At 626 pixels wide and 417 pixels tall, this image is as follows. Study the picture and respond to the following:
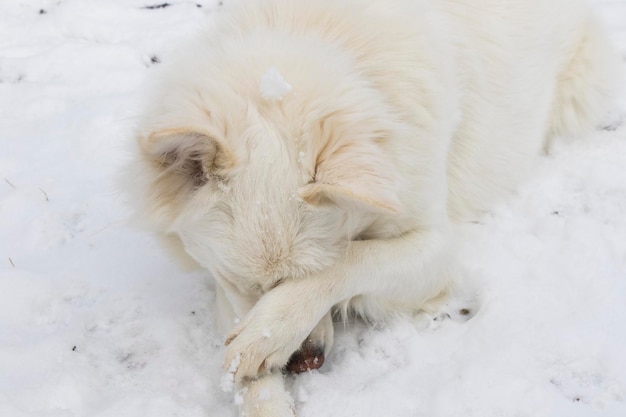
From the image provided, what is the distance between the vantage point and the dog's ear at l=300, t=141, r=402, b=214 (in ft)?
5.59

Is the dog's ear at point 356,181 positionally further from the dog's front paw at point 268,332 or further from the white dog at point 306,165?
the dog's front paw at point 268,332

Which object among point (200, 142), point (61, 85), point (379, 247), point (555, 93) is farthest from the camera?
point (61, 85)

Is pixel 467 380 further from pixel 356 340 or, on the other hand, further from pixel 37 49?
pixel 37 49

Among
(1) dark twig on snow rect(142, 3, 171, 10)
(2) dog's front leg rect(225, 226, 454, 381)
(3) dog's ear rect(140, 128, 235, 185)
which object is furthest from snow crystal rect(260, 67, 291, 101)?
(1) dark twig on snow rect(142, 3, 171, 10)

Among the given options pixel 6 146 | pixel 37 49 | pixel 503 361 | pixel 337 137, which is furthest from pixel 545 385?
pixel 37 49

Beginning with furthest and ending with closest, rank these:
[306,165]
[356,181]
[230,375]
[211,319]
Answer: [211,319] → [230,375] → [306,165] → [356,181]

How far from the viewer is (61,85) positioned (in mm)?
4367

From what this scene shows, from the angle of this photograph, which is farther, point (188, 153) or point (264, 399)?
point (264, 399)

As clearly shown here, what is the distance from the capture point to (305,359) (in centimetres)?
228

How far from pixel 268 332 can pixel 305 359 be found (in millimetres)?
288

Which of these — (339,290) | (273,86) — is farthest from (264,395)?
(273,86)

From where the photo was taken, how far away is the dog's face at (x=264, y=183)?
1.83m

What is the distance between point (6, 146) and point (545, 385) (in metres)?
3.35

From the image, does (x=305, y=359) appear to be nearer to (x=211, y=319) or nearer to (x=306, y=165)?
(x=211, y=319)
